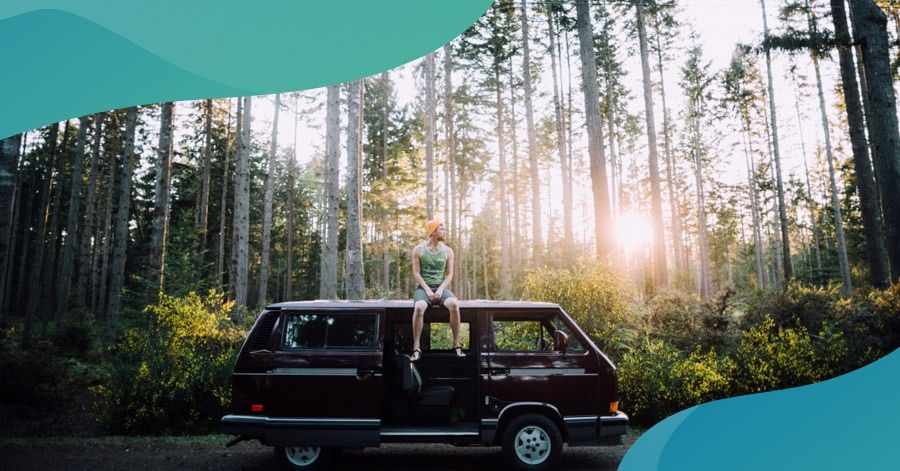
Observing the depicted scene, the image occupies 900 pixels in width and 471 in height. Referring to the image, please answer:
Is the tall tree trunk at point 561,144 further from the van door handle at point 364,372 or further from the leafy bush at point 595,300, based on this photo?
the van door handle at point 364,372

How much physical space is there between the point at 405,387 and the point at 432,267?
1.54 metres

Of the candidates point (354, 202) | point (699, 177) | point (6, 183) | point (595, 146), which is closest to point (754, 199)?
point (699, 177)

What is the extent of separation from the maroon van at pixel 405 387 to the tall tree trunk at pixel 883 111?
10071 millimetres

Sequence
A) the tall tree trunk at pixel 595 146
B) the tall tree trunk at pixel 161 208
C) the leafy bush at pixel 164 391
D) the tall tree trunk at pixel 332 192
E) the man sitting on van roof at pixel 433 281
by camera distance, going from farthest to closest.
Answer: the tall tree trunk at pixel 595 146
the tall tree trunk at pixel 332 192
the tall tree trunk at pixel 161 208
the leafy bush at pixel 164 391
the man sitting on van roof at pixel 433 281

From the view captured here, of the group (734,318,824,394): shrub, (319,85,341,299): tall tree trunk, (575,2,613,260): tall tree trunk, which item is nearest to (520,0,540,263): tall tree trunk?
(575,2,613,260): tall tree trunk

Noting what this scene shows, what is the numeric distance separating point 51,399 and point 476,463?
8277mm

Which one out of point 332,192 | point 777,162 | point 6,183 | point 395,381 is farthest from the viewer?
point 777,162

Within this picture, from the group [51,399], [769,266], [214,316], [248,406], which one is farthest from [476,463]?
[769,266]

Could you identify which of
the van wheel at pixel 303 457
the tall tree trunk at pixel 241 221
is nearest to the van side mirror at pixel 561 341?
the van wheel at pixel 303 457

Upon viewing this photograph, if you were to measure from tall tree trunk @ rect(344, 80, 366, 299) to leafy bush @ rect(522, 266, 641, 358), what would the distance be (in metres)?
4.75

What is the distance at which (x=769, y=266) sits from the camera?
45938 mm

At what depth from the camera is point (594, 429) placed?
5922 mm

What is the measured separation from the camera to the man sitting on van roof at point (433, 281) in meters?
6.07

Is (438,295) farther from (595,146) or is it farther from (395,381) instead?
(595,146)
